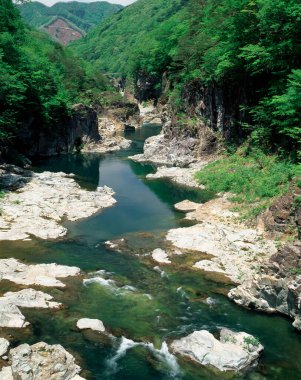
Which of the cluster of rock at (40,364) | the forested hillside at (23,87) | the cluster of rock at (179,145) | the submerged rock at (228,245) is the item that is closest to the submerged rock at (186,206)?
the submerged rock at (228,245)

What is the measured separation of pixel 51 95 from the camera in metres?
54.0

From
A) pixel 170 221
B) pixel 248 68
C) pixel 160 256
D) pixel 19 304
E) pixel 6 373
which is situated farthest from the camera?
pixel 248 68

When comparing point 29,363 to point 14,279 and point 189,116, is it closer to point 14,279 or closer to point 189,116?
point 14,279

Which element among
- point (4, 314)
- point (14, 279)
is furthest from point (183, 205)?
point (4, 314)

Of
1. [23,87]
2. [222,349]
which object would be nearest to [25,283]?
[222,349]

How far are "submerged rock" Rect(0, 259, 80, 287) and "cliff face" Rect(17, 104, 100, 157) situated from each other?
32258mm

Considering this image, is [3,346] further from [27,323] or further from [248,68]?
[248,68]

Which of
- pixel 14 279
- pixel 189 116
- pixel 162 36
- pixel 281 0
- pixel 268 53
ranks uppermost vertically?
pixel 162 36

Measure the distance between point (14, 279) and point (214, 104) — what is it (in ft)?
110

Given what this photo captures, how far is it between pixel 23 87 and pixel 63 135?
1383 cm

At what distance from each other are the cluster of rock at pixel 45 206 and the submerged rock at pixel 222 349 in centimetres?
1308

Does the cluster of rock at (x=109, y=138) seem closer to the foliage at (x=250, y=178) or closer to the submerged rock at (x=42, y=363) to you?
the foliage at (x=250, y=178)

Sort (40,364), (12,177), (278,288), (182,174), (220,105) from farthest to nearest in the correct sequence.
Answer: (220,105) → (182,174) → (12,177) → (278,288) → (40,364)

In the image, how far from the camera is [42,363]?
13.2 meters
